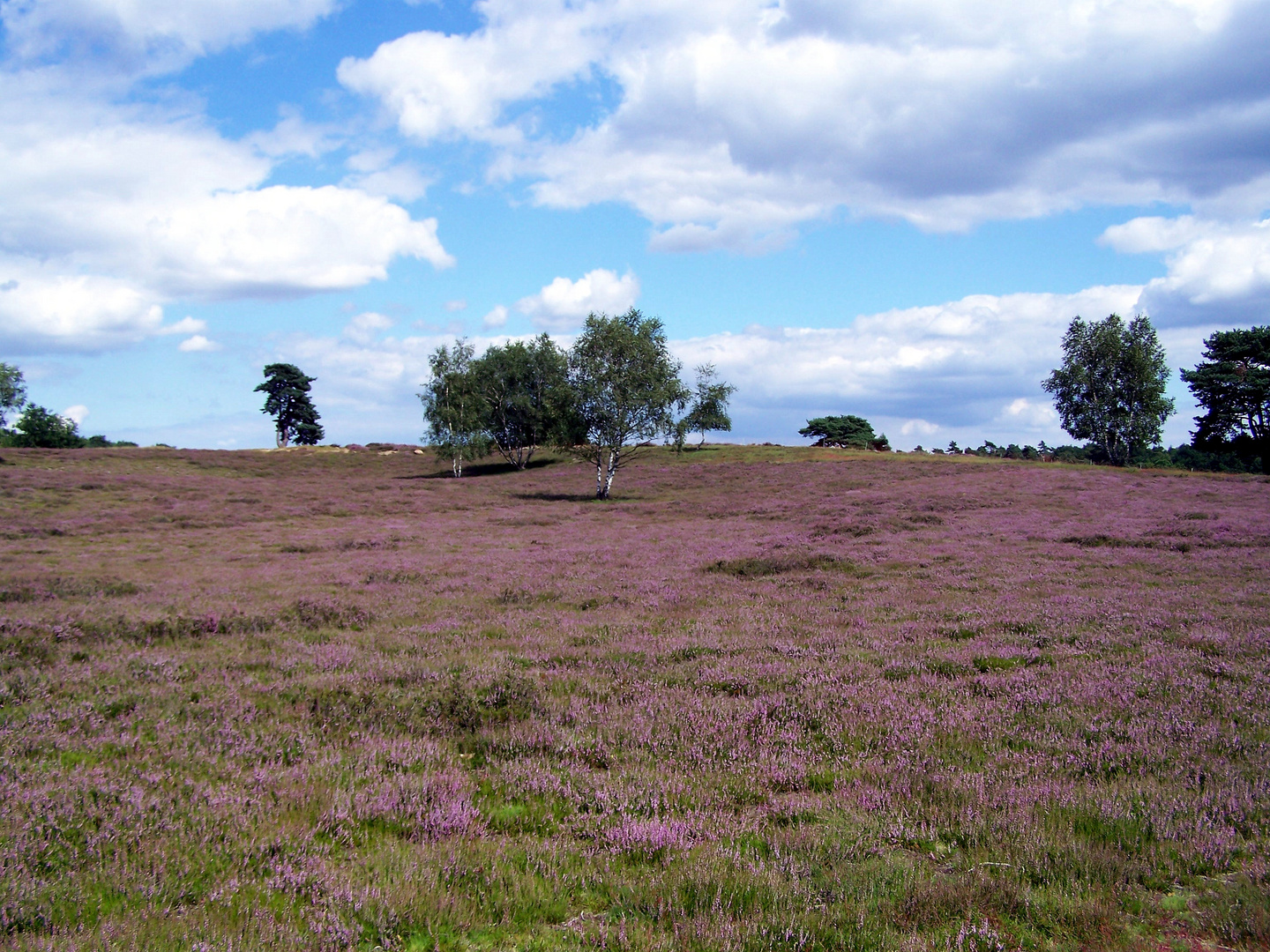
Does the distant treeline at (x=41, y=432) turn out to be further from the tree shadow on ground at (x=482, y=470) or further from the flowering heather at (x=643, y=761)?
the flowering heather at (x=643, y=761)

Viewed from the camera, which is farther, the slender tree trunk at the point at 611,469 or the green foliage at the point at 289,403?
the green foliage at the point at 289,403

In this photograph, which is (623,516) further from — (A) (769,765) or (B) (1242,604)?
(A) (769,765)

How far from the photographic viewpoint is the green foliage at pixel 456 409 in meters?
79.0

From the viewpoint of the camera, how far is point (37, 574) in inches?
739

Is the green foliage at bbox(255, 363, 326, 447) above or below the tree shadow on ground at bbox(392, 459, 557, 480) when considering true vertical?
above

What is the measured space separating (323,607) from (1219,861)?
1449 cm

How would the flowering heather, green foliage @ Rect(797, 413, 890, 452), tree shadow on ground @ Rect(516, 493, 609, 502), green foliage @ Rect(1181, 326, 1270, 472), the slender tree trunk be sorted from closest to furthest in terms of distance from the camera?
the flowering heather, tree shadow on ground @ Rect(516, 493, 609, 502), the slender tree trunk, green foliage @ Rect(1181, 326, 1270, 472), green foliage @ Rect(797, 413, 890, 452)

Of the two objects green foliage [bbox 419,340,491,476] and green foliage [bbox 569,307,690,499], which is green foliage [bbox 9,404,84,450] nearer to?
green foliage [bbox 419,340,491,476]

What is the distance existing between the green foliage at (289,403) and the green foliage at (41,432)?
30512 millimetres

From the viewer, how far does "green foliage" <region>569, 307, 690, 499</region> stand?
181ft

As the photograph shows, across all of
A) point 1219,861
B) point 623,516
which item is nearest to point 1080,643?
point 1219,861

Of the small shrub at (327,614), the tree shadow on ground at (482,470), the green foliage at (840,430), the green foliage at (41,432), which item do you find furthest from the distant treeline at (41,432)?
the green foliage at (840,430)

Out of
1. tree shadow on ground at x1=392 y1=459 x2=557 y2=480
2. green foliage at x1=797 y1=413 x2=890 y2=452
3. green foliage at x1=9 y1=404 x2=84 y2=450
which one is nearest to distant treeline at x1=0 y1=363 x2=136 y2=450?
green foliage at x1=9 y1=404 x2=84 y2=450

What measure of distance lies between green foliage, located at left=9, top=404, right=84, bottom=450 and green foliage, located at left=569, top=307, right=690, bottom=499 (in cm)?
6739
